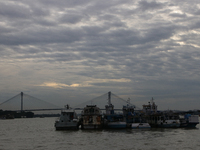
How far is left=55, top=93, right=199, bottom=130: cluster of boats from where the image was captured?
7400 centimetres

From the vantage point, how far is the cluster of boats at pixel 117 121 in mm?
74000

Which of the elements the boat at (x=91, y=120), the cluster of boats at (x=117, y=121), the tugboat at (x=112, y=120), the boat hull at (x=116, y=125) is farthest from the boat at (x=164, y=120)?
the boat at (x=91, y=120)

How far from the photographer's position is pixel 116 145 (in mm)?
46250

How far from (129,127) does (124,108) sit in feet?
34.3

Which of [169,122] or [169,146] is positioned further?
[169,122]

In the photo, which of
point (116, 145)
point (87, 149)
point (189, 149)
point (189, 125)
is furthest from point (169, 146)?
point (189, 125)

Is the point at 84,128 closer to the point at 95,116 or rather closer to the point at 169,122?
the point at 95,116

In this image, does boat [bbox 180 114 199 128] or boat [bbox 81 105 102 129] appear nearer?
boat [bbox 81 105 102 129]

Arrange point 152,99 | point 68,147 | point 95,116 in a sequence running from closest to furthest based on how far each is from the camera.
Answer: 1. point 68,147
2. point 95,116
3. point 152,99

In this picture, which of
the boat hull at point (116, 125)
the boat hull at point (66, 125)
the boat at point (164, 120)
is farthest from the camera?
the boat at point (164, 120)

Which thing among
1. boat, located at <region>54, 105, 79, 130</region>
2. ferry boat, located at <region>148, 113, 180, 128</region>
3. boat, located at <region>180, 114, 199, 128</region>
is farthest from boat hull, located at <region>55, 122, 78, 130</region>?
boat, located at <region>180, 114, 199, 128</region>

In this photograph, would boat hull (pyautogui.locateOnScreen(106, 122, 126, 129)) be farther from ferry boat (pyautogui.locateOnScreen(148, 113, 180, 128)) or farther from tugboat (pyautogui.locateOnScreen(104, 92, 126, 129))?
ferry boat (pyautogui.locateOnScreen(148, 113, 180, 128))

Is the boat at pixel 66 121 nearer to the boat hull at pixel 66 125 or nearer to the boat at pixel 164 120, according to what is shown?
the boat hull at pixel 66 125

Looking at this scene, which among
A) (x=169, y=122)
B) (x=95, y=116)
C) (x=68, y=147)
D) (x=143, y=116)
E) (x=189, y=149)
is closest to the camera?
(x=189, y=149)
